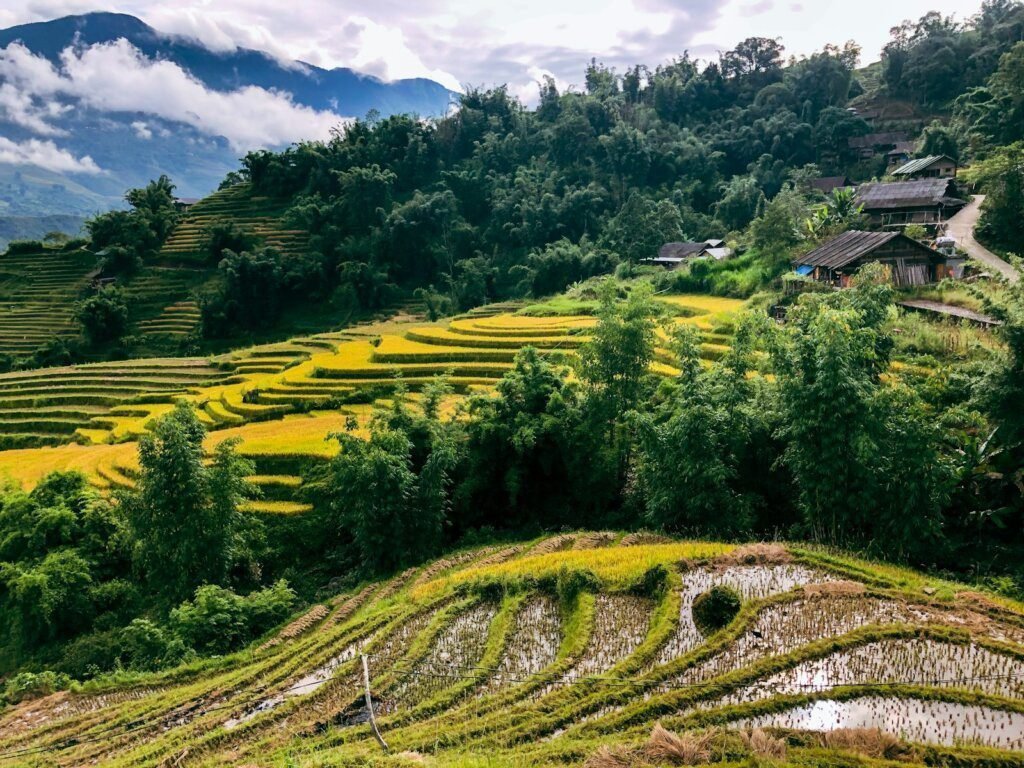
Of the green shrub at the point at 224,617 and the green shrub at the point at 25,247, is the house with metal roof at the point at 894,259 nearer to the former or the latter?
the green shrub at the point at 224,617

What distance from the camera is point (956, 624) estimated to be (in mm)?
8938

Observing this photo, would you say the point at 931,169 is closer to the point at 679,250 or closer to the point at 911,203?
the point at 911,203

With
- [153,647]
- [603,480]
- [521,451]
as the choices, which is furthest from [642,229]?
[153,647]

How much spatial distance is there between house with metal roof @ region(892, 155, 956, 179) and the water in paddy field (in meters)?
36.9

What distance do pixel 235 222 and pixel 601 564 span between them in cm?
5032

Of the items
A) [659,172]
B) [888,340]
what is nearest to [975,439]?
[888,340]

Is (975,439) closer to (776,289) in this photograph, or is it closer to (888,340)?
(888,340)

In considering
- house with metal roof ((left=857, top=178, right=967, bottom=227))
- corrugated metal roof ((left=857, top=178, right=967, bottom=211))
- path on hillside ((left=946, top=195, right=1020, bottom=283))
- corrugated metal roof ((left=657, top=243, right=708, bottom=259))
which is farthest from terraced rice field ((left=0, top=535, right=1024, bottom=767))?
corrugated metal roof ((left=657, top=243, right=708, bottom=259))

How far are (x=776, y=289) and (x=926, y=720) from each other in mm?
24305

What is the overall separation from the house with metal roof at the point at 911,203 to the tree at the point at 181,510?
29.4 meters

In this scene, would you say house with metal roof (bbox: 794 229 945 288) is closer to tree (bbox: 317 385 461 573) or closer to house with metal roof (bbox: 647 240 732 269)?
house with metal roof (bbox: 647 240 732 269)

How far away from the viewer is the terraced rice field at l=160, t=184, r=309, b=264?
50.1 metres

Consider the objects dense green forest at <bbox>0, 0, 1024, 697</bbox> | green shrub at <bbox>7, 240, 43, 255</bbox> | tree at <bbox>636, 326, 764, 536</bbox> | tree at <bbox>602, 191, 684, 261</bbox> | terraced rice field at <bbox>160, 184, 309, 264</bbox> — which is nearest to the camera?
dense green forest at <bbox>0, 0, 1024, 697</bbox>

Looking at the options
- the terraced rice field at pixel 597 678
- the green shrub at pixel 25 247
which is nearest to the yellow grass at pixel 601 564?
the terraced rice field at pixel 597 678
